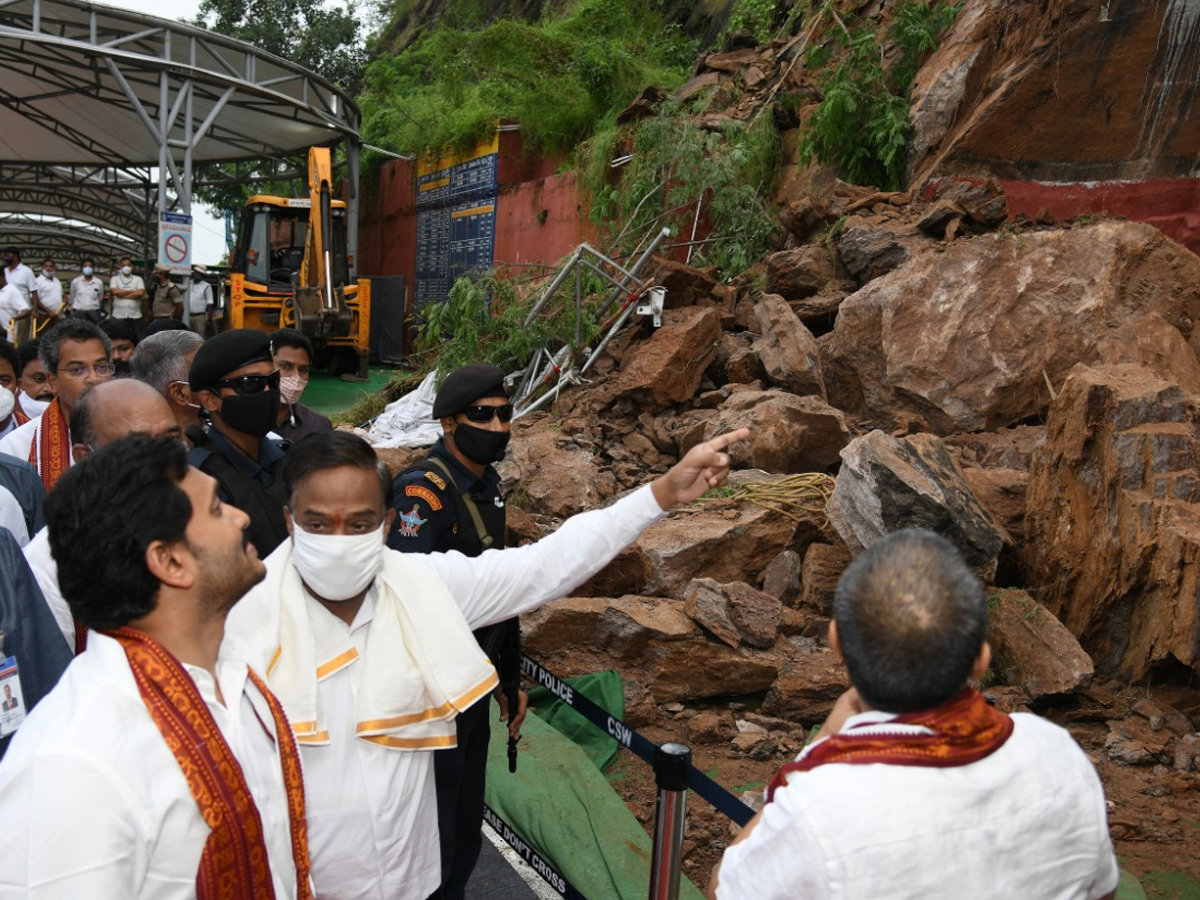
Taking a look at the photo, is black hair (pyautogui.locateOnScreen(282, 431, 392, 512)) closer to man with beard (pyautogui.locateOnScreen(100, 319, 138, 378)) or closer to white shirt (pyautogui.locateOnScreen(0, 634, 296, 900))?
white shirt (pyautogui.locateOnScreen(0, 634, 296, 900))

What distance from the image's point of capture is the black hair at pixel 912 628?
1.47m

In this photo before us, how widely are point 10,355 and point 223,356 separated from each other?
8.16 ft

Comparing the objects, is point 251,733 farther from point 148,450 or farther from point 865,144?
point 865,144

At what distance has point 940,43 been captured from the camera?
10.4 metres

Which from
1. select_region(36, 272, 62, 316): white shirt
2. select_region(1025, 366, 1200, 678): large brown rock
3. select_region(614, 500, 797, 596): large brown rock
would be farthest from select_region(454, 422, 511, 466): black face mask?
select_region(36, 272, 62, 316): white shirt

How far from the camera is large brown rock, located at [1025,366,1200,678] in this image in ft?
16.2

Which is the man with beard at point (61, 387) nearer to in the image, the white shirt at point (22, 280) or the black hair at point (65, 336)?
the black hair at point (65, 336)

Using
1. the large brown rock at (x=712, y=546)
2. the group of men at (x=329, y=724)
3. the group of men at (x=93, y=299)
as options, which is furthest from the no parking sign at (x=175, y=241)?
the group of men at (x=329, y=724)

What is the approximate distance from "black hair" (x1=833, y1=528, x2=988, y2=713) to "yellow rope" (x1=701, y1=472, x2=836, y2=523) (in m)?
4.79

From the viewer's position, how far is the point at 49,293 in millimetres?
15344

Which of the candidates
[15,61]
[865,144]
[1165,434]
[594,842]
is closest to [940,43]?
[865,144]

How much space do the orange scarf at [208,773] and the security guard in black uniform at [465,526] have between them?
996mm

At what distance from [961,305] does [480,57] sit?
13081 millimetres

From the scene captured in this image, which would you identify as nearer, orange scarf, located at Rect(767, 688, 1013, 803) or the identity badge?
orange scarf, located at Rect(767, 688, 1013, 803)
